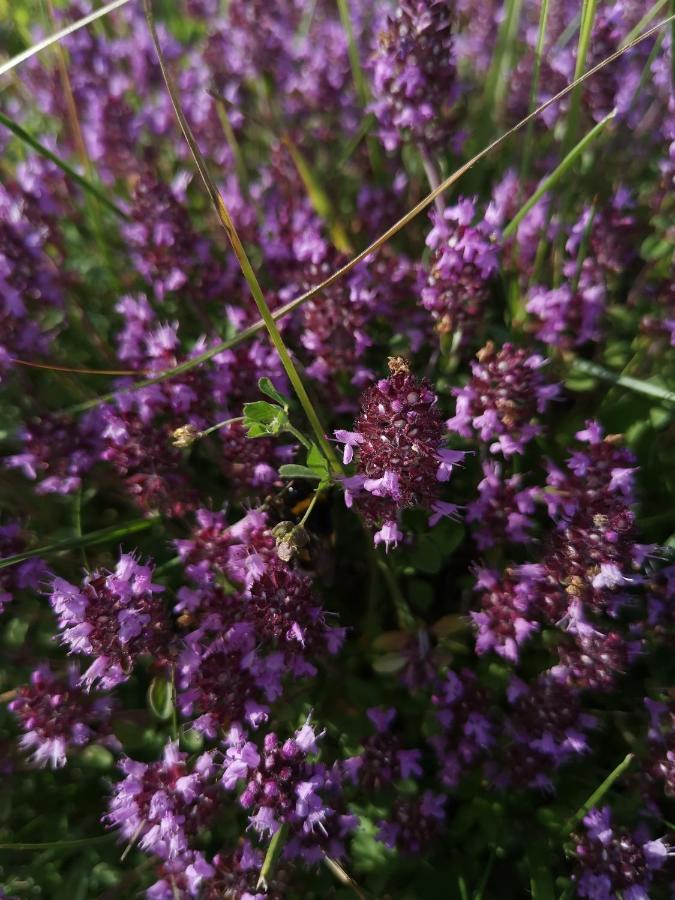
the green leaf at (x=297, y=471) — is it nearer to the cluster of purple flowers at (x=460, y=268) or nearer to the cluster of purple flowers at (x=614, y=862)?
the cluster of purple flowers at (x=460, y=268)

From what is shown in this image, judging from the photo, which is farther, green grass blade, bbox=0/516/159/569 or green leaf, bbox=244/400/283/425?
green grass blade, bbox=0/516/159/569

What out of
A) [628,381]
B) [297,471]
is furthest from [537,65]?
[297,471]

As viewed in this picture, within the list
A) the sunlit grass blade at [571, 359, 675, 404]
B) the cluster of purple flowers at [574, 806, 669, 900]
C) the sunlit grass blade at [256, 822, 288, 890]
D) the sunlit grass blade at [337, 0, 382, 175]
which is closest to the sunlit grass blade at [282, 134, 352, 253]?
the sunlit grass blade at [337, 0, 382, 175]

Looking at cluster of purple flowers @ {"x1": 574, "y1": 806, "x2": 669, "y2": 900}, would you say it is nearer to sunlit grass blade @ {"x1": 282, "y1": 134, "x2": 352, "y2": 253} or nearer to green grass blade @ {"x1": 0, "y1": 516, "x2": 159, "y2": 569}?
green grass blade @ {"x1": 0, "y1": 516, "x2": 159, "y2": 569}

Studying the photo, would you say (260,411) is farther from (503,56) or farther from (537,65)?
(503,56)

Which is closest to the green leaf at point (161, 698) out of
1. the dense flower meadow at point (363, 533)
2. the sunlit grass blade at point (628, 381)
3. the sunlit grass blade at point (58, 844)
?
the dense flower meadow at point (363, 533)

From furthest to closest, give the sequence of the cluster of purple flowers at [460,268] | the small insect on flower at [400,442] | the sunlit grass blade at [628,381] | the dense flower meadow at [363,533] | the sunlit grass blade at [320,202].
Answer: the sunlit grass blade at [320,202], the sunlit grass blade at [628,381], the cluster of purple flowers at [460,268], the dense flower meadow at [363,533], the small insect on flower at [400,442]

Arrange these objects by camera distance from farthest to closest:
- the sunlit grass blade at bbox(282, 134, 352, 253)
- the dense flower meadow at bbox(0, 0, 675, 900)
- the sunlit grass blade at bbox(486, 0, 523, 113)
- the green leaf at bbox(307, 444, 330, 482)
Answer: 1. the sunlit grass blade at bbox(486, 0, 523, 113)
2. the sunlit grass blade at bbox(282, 134, 352, 253)
3. the dense flower meadow at bbox(0, 0, 675, 900)
4. the green leaf at bbox(307, 444, 330, 482)

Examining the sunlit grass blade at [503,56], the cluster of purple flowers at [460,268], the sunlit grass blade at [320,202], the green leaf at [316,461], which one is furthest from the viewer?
the sunlit grass blade at [503,56]
